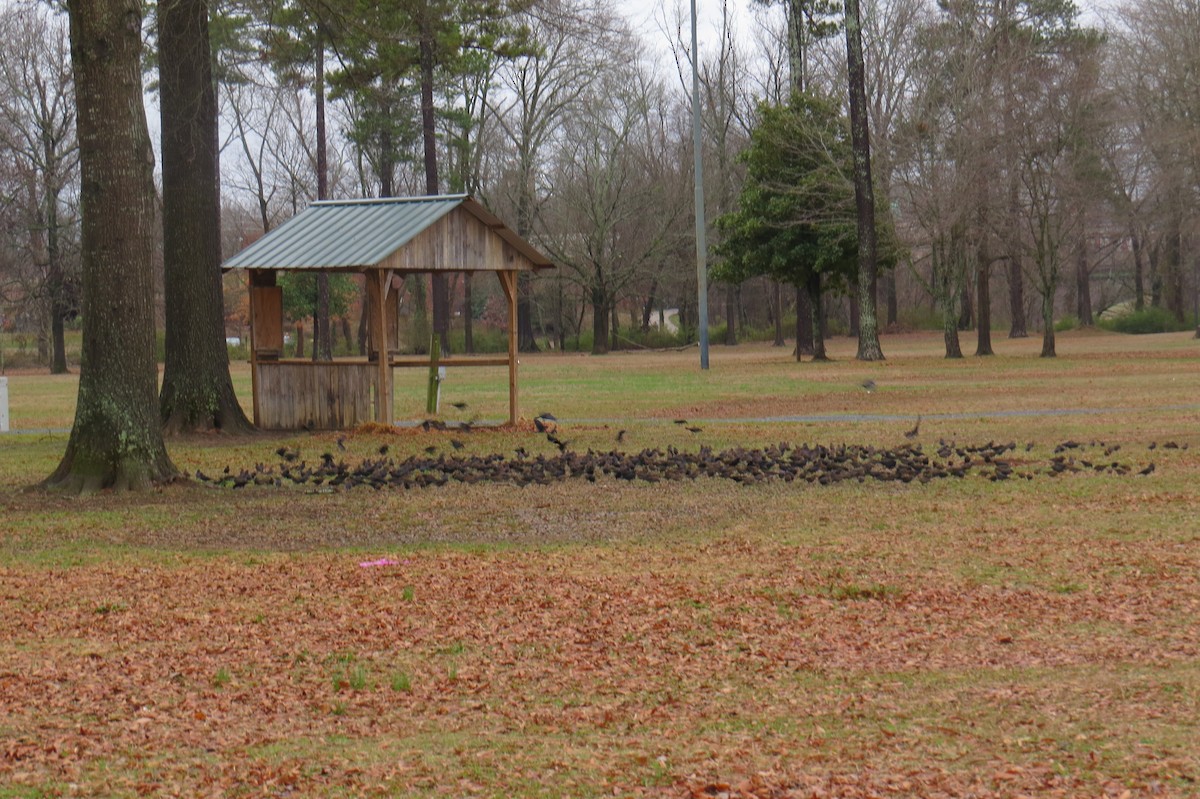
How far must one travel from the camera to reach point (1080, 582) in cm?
792

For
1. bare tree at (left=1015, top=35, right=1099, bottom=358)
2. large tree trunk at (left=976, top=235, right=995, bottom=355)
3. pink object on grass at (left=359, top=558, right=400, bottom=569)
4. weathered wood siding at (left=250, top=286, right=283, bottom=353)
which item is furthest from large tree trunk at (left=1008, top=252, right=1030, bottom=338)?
pink object on grass at (left=359, top=558, right=400, bottom=569)

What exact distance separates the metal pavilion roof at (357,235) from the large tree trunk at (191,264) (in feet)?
1.77

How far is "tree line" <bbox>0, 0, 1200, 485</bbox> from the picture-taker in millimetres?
15541

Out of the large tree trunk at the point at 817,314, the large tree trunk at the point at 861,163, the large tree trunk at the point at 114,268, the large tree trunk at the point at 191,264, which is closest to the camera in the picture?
the large tree trunk at the point at 114,268

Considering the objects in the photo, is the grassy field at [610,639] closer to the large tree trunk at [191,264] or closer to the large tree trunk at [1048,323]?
the large tree trunk at [191,264]

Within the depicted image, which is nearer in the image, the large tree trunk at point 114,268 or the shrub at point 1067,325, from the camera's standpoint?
the large tree trunk at point 114,268

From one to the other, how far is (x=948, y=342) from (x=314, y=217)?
998 inches

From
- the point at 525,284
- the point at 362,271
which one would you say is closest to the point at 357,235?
the point at 362,271

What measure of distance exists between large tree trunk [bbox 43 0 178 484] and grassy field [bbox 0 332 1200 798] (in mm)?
520

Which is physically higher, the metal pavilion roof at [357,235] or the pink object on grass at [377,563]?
the metal pavilion roof at [357,235]

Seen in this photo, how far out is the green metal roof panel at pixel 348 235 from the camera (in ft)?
57.8

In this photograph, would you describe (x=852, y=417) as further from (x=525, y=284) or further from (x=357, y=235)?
(x=525, y=284)

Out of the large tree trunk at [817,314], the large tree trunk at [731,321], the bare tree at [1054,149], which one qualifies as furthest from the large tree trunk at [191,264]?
the large tree trunk at [731,321]

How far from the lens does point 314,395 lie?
18.8 m
